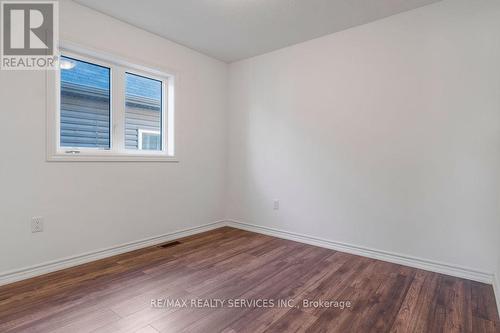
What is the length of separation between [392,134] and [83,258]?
3307mm

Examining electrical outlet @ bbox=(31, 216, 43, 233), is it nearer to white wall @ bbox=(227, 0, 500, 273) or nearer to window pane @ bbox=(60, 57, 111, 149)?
window pane @ bbox=(60, 57, 111, 149)

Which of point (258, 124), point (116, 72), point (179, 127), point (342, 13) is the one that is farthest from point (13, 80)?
point (342, 13)

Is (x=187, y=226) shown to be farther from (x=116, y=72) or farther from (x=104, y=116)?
(x=116, y=72)

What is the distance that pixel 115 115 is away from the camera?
288 centimetres

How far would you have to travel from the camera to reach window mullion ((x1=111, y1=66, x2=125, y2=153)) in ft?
9.43

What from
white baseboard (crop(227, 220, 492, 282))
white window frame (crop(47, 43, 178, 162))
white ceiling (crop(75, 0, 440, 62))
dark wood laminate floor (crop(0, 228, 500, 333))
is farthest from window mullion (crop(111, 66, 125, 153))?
white baseboard (crop(227, 220, 492, 282))

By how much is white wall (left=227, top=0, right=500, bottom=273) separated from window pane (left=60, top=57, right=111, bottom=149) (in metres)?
1.90

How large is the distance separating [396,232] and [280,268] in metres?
1.25

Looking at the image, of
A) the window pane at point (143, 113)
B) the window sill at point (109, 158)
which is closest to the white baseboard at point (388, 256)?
the window sill at point (109, 158)

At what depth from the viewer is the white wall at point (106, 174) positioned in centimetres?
216

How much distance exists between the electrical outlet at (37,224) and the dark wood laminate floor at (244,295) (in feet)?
1.34

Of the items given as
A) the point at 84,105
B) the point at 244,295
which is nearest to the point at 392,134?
the point at 244,295

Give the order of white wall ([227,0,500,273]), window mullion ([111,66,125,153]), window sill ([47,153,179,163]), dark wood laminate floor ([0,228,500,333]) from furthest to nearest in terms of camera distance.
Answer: window mullion ([111,66,125,153]) < window sill ([47,153,179,163]) < white wall ([227,0,500,273]) < dark wood laminate floor ([0,228,500,333])

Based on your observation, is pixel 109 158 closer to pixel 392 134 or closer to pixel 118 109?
pixel 118 109
